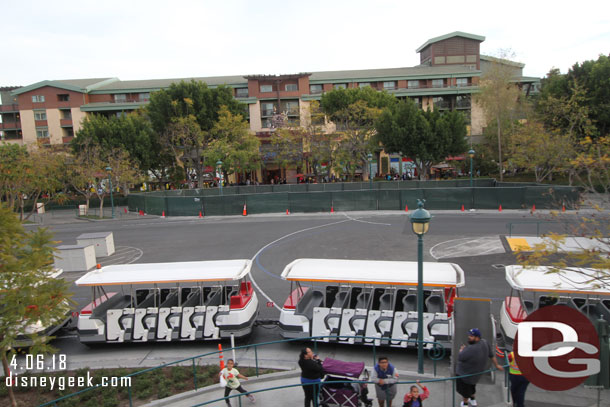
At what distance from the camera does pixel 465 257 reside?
1925 centimetres

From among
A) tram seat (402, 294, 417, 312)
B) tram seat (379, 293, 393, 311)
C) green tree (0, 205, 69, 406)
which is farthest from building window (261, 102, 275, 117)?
green tree (0, 205, 69, 406)

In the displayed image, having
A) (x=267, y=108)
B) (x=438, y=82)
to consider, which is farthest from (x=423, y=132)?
(x=267, y=108)

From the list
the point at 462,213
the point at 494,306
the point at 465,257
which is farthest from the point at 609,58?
the point at 494,306

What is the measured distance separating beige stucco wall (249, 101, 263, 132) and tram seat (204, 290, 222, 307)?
52.7 metres

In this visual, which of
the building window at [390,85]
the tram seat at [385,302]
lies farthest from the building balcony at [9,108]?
the tram seat at [385,302]

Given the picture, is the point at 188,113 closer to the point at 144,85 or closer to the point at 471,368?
the point at 144,85

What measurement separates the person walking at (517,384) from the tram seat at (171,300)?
8.91 metres

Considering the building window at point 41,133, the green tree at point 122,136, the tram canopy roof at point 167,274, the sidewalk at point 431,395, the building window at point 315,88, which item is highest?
the building window at point 315,88

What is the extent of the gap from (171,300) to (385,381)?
294 inches

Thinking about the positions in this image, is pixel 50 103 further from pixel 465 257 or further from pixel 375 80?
pixel 465 257

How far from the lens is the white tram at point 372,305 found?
10188mm

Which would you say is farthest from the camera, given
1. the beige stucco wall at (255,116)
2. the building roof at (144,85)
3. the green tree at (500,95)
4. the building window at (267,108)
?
the building roof at (144,85)

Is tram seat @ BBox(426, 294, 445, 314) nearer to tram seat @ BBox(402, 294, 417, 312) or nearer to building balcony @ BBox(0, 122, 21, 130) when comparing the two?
tram seat @ BBox(402, 294, 417, 312)

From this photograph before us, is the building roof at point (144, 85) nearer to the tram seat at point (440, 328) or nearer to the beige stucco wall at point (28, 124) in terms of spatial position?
the beige stucco wall at point (28, 124)
